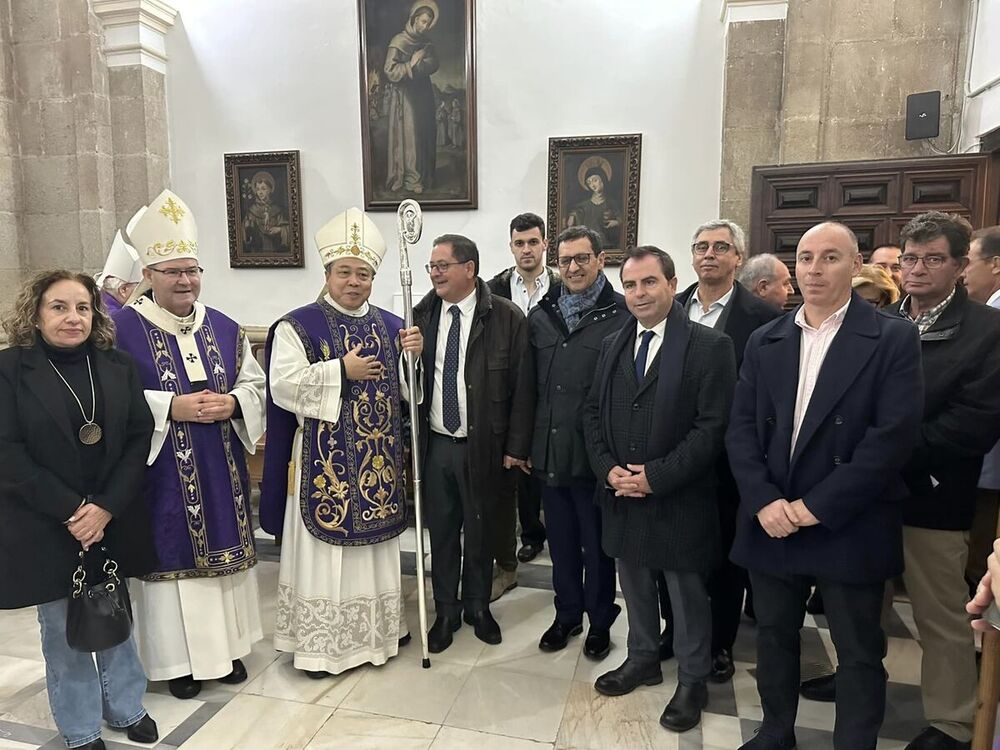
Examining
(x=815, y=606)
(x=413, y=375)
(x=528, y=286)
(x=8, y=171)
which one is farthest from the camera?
(x=8, y=171)

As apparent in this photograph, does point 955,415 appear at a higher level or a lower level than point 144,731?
higher

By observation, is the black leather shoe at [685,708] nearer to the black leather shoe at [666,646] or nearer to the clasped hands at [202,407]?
the black leather shoe at [666,646]

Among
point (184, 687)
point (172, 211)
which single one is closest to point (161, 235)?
point (172, 211)

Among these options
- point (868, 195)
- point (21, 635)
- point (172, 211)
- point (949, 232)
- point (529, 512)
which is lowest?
A: point (21, 635)

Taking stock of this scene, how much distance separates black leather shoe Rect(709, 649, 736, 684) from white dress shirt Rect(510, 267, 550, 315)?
220cm

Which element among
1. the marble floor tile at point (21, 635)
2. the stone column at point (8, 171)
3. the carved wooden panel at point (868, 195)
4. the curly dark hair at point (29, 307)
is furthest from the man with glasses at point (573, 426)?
the stone column at point (8, 171)

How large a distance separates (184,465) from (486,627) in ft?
5.01

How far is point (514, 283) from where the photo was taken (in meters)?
4.50

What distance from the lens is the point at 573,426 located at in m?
3.03

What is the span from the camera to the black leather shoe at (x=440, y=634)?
3.29 metres

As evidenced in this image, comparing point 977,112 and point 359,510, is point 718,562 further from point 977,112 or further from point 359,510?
point 977,112

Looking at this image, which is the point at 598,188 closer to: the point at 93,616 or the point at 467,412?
the point at 467,412

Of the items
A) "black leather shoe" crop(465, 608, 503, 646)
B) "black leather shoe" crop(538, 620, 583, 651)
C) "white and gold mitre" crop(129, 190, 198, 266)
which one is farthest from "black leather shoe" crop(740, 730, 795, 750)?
"white and gold mitre" crop(129, 190, 198, 266)

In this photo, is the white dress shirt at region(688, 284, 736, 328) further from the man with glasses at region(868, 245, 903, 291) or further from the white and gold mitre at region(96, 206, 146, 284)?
the white and gold mitre at region(96, 206, 146, 284)
